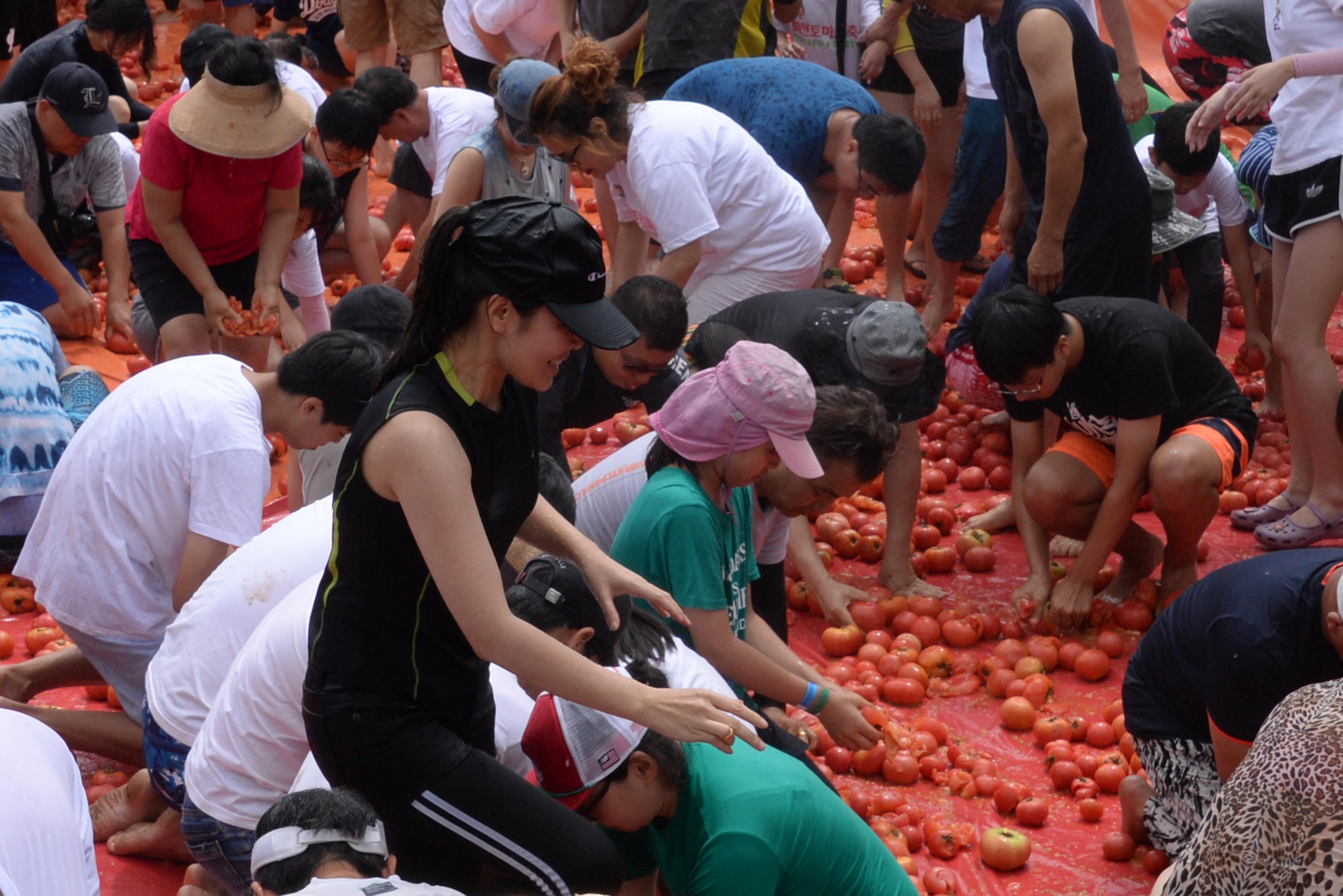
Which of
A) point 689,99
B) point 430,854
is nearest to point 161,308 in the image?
point 689,99

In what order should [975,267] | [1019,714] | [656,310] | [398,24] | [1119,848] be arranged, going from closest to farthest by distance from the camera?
[1119,848], [656,310], [1019,714], [975,267], [398,24]

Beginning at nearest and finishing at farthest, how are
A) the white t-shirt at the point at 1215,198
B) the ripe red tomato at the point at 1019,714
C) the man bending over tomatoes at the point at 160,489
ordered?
the man bending over tomatoes at the point at 160,489
the ripe red tomato at the point at 1019,714
the white t-shirt at the point at 1215,198

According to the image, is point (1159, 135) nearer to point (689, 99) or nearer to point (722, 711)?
point (689, 99)

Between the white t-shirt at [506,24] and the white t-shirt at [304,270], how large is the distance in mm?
1585

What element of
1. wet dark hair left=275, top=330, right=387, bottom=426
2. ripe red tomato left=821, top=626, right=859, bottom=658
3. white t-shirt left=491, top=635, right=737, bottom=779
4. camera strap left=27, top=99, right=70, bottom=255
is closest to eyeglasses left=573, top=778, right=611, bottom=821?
white t-shirt left=491, top=635, right=737, bottom=779

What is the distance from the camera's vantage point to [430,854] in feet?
8.07

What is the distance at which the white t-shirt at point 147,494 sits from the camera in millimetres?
3320

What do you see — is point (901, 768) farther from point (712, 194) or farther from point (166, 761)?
point (712, 194)

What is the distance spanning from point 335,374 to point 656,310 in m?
0.92

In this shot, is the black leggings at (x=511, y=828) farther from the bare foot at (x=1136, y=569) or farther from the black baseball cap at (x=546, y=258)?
the bare foot at (x=1136, y=569)

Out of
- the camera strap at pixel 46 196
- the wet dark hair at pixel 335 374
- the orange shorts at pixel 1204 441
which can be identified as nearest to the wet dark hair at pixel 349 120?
the camera strap at pixel 46 196

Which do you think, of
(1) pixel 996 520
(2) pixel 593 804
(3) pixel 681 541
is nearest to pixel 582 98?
(3) pixel 681 541

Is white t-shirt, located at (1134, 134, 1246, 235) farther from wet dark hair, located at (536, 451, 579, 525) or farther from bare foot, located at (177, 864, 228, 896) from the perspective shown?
bare foot, located at (177, 864, 228, 896)

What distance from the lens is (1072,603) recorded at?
4.31m
